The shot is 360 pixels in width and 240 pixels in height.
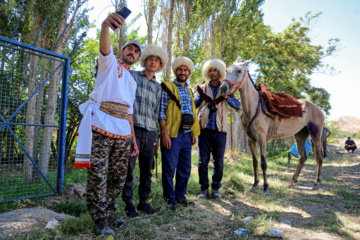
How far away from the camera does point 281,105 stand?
5234 mm

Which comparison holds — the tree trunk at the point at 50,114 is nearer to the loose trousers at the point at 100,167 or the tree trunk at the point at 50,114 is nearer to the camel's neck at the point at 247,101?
the loose trousers at the point at 100,167

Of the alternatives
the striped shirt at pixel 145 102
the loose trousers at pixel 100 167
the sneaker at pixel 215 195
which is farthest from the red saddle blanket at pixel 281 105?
the loose trousers at pixel 100 167

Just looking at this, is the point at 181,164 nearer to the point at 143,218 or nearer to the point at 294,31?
the point at 143,218

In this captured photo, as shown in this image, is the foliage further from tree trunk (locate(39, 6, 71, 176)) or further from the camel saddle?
the camel saddle

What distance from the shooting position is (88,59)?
11562 mm

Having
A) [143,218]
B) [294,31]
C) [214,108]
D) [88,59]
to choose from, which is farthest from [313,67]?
[143,218]

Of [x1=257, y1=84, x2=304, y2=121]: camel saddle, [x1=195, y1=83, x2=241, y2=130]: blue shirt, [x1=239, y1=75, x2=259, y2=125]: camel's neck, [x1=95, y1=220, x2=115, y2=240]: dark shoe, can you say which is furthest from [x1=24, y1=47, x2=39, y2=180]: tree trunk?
[x1=257, y1=84, x2=304, y2=121]: camel saddle

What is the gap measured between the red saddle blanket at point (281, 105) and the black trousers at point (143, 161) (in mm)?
2962

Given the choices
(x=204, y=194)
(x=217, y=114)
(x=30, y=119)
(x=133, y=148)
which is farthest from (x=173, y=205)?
(x=30, y=119)

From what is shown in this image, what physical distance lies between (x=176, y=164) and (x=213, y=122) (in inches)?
38.1

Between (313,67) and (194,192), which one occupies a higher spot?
(313,67)

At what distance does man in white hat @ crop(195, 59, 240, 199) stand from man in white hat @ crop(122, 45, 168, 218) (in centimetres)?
102

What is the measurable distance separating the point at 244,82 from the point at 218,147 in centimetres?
157

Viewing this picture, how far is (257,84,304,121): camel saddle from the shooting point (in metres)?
5.04
